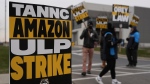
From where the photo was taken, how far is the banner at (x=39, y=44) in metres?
3.29

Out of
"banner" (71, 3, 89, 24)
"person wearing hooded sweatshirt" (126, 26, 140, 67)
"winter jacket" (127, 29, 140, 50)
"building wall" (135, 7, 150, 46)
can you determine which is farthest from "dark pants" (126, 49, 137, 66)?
"building wall" (135, 7, 150, 46)

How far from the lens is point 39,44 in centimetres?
347

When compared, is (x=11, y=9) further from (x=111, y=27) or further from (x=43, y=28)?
(x=111, y=27)

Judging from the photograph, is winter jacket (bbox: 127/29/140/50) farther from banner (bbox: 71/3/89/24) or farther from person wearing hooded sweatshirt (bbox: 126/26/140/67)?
banner (bbox: 71/3/89/24)

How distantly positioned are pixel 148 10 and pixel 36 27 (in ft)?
228

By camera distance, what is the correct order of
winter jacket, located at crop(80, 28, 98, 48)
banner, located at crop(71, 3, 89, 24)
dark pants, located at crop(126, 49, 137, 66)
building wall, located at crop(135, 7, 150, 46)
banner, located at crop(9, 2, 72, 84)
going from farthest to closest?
building wall, located at crop(135, 7, 150, 46)
dark pants, located at crop(126, 49, 137, 66)
banner, located at crop(71, 3, 89, 24)
winter jacket, located at crop(80, 28, 98, 48)
banner, located at crop(9, 2, 72, 84)

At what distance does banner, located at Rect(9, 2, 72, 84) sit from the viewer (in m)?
3.29

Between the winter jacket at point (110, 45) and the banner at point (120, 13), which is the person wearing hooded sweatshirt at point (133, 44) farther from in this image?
→ the winter jacket at point (110, 45)

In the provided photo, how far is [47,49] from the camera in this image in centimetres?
355

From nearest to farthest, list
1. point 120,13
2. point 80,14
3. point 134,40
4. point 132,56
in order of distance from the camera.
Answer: point 80,14, point 134,40, point 132,56, point 120,13

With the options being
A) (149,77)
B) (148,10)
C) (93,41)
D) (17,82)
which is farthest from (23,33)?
(148,10)

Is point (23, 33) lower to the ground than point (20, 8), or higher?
lower

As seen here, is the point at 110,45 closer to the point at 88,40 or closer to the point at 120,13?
the point at 88,40

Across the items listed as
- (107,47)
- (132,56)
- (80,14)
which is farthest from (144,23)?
(107,47)
